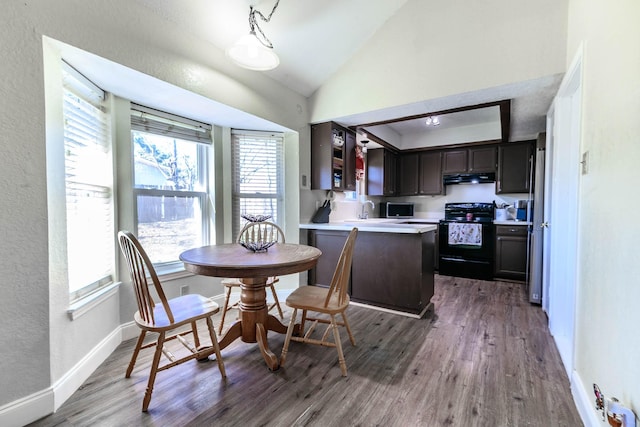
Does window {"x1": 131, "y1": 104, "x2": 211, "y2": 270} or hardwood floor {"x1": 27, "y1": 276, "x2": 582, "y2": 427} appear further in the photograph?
window {"x1": 131, "y1": 104, "x2": 211, "y2": 270}

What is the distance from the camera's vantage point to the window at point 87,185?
1.78m

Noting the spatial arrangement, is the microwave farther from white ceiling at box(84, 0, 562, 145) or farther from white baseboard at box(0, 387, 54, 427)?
white baseboard at box(0, 387, 54, 427)

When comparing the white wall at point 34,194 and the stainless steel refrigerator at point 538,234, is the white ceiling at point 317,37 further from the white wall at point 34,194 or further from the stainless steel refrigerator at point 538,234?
the stainless steel refrigerator at point 538,234

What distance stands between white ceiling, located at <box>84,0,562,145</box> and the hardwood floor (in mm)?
2025

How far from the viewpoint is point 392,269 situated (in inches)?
111

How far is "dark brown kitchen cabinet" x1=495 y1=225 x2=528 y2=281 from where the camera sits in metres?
→ 3.90

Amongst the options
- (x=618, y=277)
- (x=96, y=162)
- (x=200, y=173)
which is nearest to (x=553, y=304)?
(x=618, y=277)

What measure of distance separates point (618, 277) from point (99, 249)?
298 cm

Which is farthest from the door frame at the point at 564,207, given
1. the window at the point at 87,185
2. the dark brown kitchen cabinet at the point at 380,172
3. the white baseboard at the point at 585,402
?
the window at the point at 87,185

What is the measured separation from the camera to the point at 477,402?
1.53m

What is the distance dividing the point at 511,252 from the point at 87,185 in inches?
193

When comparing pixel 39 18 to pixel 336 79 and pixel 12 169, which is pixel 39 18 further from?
pixel 336 79

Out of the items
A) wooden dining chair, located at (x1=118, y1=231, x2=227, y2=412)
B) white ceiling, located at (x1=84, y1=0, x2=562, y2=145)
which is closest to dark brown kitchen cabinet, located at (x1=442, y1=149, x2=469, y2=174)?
white ceiling, located at (x1=84, y1=0, x2=562, y2=145)

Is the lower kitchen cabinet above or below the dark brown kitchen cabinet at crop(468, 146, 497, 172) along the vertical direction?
below
